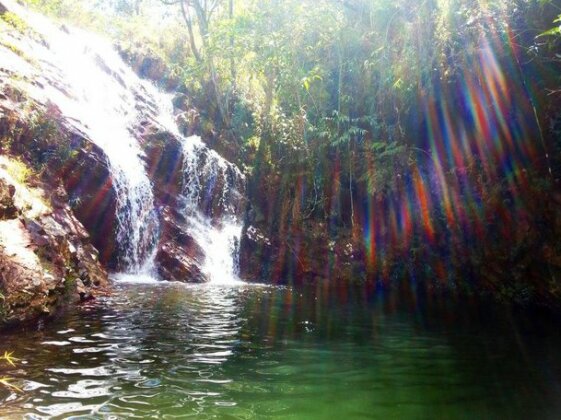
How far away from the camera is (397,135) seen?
55.0ft

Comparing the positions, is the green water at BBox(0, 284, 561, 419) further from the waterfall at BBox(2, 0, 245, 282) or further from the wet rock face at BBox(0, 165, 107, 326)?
the waterfall at BBox(2, 0, 245, 282)

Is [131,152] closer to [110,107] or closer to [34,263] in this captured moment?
[110,107]

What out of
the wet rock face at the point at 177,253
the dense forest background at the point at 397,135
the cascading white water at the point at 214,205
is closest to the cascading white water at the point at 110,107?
the wet rock face at the point at 177,253

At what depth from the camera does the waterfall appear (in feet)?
53.7

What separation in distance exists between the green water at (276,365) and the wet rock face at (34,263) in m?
0.42

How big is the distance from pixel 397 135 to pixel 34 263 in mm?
13078

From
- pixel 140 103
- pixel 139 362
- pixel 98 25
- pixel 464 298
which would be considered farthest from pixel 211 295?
pixel 98 25

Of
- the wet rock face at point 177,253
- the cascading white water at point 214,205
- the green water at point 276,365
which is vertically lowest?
the green water at point 276,365

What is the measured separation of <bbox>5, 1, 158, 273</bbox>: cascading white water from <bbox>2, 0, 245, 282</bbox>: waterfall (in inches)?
1.4

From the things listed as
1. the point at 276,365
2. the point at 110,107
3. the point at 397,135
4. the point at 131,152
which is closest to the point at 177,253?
the point at 131,152

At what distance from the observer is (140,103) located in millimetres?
22828

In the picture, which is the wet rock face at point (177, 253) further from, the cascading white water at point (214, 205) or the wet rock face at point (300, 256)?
the wet rock face at point (300, 256)

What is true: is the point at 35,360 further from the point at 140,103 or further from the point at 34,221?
the point at 140,103

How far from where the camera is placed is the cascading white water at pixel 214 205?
1795 cm
